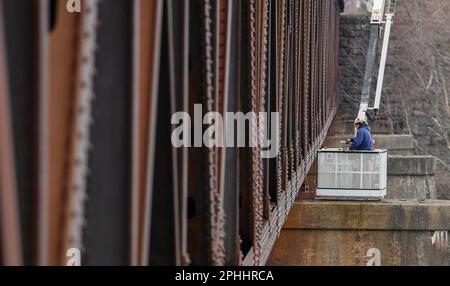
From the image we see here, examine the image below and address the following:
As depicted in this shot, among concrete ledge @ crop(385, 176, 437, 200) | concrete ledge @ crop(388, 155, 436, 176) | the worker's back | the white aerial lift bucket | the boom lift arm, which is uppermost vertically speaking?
the boom lift arm

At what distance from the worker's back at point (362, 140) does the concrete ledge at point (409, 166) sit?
19.5 feet

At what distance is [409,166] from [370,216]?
20.7 feet

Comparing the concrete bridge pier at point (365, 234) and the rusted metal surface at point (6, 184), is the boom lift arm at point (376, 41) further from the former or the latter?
the rusted metal surface at point (6, 184)

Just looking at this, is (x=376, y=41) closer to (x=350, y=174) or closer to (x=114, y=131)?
(x=350, y=174)

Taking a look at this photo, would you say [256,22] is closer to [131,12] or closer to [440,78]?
[131,12]

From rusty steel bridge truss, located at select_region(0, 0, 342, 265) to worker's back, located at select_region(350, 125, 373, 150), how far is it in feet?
38.7

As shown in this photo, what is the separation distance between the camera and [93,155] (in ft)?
9.61

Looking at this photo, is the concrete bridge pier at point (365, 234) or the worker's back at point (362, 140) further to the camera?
the worker's back at point (362, 140)

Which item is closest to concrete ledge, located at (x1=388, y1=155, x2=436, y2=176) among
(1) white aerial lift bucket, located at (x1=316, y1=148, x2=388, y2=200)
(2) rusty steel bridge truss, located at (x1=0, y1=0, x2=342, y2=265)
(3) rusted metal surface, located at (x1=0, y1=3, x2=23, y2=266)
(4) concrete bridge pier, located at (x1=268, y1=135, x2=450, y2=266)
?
(4) concrete bridge pier, located at (x1=268, y1=135, x2=450, y2=266)

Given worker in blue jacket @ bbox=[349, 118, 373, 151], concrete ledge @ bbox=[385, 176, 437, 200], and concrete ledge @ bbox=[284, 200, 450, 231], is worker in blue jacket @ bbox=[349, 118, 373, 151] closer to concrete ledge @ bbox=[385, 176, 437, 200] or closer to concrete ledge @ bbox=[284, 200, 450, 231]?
concrete ledge @ bbox=[284, 200, 450, 231]

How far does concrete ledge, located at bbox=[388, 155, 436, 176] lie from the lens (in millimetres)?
23859

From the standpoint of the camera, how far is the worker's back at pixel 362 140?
57.8ft

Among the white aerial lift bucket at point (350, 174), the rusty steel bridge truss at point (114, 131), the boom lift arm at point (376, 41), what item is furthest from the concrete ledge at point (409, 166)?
the rusty steel bridge truss at point (114, 131)

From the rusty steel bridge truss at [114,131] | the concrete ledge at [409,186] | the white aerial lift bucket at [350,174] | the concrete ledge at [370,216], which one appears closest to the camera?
the rusty steel bridge truss at [114,131]
